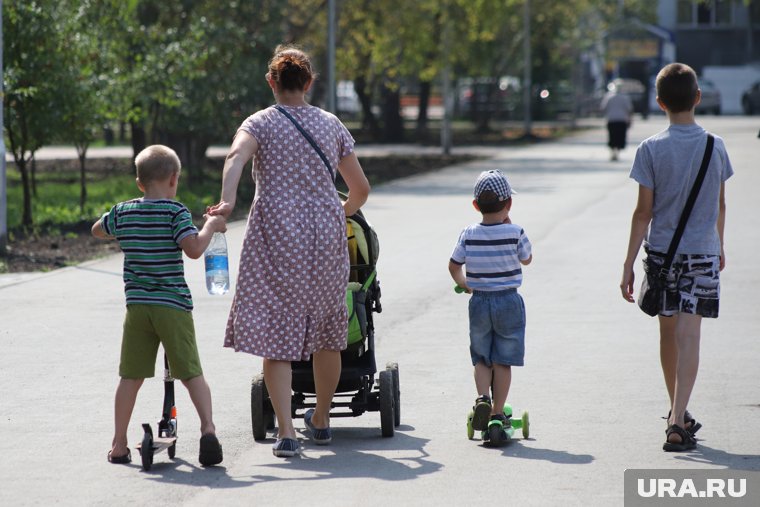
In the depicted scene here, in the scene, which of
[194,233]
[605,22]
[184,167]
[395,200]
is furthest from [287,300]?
[605,22]

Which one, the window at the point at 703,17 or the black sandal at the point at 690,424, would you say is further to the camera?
the window at the point at 703,17

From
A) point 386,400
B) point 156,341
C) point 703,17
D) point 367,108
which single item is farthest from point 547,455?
point 703,17

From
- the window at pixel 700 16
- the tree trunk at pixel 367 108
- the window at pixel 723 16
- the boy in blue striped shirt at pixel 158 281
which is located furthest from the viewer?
the window at pixel 700 16

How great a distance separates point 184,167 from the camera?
25.2m

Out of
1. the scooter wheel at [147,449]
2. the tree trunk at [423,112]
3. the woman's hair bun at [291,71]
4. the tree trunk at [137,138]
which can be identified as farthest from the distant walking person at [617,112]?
the scooter wheel at [147,449]

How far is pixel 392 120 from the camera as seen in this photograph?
4253 cm

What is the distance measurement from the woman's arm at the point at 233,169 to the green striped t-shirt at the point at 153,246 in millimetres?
184

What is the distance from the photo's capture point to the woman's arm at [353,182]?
634 centimetres

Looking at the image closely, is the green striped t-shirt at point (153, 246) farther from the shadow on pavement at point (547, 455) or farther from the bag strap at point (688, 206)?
the bag strap at point (688, 206)

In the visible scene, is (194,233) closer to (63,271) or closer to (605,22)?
(63,271)

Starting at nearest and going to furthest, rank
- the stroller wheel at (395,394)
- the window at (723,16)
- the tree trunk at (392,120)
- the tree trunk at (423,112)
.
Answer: the stroller wheel at (395,394)
the tree trunk at (392,120)
the tree trunk at (423,112)
the window at (723,16)

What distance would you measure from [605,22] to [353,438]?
1894 inches

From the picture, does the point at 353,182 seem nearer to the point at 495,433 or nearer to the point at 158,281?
the point at 158,281

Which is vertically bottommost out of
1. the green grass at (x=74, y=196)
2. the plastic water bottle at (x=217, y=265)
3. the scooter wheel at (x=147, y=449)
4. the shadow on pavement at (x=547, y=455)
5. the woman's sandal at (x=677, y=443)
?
the green grass at (x=74, y=196)
